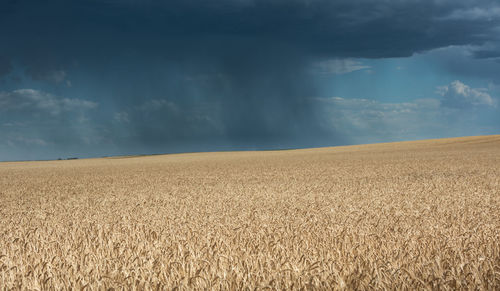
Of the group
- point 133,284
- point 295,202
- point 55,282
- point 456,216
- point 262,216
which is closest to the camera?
point 133,284

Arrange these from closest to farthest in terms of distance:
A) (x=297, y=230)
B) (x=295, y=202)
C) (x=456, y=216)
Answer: (x=297, y=230) → (x=456, y=216) → (x=295, y=202)

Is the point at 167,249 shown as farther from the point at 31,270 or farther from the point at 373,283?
the point at 373,283

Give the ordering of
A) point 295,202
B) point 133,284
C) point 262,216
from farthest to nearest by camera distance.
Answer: point 295,202
point 262,216
point 133,284

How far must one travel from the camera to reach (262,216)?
6633 millimetres

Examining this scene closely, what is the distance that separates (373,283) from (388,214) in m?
3.70

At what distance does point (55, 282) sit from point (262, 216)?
3.81 m

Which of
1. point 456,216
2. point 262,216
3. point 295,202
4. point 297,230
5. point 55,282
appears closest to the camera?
point 55,282

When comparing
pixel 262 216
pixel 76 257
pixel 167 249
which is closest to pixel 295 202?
pixel 262 216

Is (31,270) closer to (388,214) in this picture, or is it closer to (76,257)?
(76,257)

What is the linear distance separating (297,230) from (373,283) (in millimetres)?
2222

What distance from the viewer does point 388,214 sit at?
6555mm

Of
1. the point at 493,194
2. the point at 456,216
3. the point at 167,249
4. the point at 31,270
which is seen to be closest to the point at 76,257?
the point at 31,270

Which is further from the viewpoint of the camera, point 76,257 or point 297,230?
point 297,230

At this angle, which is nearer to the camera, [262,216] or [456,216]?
[456,216]
